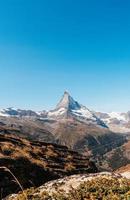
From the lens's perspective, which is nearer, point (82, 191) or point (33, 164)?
point (82, 191)

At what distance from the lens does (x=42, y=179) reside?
3653 centimetres

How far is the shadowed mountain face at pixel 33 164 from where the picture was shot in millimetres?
33156

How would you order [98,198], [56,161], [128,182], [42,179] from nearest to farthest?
[98,198]
[128,182]
[42,179]
[56,161]

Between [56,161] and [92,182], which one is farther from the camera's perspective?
[56,161]

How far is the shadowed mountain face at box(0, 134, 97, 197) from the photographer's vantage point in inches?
1305

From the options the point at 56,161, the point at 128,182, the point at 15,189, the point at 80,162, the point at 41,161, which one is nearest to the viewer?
the point at 128,182

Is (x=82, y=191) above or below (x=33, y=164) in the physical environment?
below

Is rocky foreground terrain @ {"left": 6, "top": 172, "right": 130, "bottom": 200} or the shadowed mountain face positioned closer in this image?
rocky foreground terrain @ {"left": 6, "top": 172, "right": 130, "bottom": 200}

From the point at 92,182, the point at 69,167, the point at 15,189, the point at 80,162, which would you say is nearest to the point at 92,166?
the point at 80,162

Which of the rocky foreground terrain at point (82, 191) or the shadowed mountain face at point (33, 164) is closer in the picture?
the rocky foreground terrain at point (82, 191)

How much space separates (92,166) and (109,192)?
112ft

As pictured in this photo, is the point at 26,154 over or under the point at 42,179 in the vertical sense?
over

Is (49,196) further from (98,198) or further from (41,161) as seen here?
(41,161)

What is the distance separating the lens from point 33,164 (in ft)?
124
